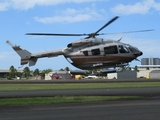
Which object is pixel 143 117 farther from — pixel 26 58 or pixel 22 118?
pixel 26 58

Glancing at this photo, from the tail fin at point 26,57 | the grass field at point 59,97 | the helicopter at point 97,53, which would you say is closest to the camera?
the grass field at point 59,97

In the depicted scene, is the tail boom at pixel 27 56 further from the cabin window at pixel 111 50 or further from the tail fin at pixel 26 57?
the cabin window at pixel 111 50

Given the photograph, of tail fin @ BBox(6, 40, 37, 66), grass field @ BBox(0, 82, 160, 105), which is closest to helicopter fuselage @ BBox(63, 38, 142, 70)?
grass field @ BBox(0, 82, 160, 105)

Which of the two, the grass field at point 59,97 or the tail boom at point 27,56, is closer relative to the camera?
the grass field at point 59,97

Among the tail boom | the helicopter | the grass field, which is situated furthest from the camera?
the tail boom

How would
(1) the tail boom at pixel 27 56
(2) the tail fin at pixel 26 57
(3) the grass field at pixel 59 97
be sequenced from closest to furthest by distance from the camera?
(3) the grass field at pixel 59 97, (1) the tail boom at pixel 27 56, (2) the tail fin at pixel 26 57

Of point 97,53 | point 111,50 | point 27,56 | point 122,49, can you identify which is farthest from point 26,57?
point 122,49

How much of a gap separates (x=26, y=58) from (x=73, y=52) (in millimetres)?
6746

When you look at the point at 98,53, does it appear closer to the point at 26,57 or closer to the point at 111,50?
the point at 111,50

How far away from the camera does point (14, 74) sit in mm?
158500

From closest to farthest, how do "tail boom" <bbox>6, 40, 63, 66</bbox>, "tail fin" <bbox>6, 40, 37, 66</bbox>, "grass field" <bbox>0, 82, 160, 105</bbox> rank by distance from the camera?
1. "grass field" <bbox>0, 82, 160, 105</bbox>
2. "tail boom" <bbox>6, 40, 63, 66</bbox>
3. "tail fin" <bbox>6, 40, 37, 66</bbox>

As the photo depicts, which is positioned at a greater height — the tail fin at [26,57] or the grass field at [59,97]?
the tail fin at [26,57]

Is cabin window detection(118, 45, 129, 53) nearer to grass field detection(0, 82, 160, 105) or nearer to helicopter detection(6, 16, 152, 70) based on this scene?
helicopter detection(6, 16, 152, 70)

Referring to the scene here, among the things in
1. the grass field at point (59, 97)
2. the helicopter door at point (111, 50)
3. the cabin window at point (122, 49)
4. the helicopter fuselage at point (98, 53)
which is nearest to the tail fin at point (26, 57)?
the grass field at point (59, 97)
